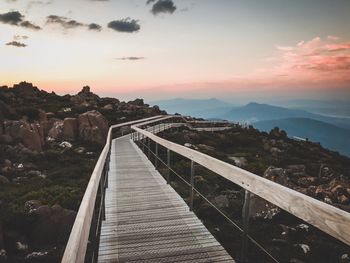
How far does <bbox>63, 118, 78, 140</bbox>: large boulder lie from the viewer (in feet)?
95.2

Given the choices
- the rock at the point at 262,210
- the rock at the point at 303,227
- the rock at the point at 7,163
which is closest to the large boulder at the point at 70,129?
the rock at the point at 7,163

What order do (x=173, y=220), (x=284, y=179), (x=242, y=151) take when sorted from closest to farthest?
(x=173, y=220), (x=284, y=179), (x=242, y=151)

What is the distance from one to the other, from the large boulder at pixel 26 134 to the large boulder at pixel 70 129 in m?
1.96

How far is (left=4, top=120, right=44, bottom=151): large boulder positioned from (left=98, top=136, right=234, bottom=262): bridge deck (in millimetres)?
18256

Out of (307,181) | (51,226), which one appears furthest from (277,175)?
(51,226)

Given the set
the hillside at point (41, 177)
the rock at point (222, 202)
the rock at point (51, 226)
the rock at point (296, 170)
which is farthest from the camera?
the rock at point (296, 170)

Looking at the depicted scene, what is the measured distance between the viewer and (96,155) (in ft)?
81.3

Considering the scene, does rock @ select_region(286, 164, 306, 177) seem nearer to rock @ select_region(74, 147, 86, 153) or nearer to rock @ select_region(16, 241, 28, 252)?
rock @ select_region(74, 147, 86, 153)

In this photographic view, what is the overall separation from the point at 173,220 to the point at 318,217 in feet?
12.2

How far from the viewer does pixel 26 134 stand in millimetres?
25891

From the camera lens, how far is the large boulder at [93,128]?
2884 cm

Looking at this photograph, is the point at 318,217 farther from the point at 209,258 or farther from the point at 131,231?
the point at 131,231

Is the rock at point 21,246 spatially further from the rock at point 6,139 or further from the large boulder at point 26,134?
the rock at point 6,139

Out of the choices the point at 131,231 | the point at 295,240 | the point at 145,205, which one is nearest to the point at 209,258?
the point at 131,231
